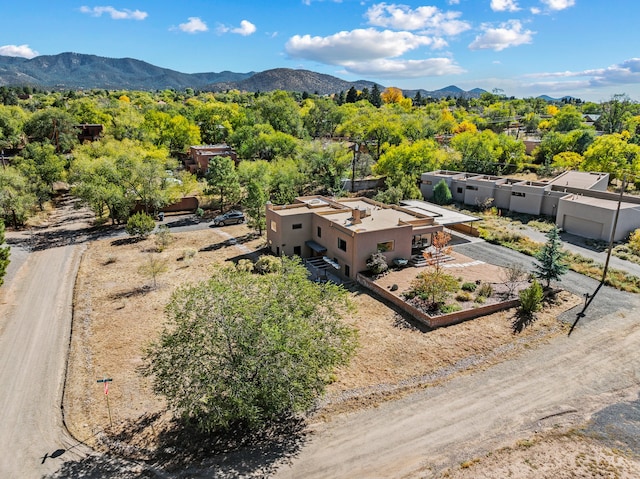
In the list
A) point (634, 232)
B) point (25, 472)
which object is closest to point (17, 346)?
point (25, 472)

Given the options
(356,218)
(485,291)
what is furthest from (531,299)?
(356,218)

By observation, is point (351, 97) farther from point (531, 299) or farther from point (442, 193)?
point (531, 299)

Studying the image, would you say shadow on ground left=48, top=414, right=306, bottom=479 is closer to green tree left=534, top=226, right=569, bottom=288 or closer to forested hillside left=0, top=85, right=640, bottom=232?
→ green tree left=534, top=226, right=569, bottom=288

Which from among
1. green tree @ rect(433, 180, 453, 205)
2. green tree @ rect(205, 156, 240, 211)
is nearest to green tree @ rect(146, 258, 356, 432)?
green tree @ rect(205, 156, 240, 211)

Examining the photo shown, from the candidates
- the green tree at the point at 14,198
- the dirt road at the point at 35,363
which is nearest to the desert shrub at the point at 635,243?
the dirt road at the point at 35,363

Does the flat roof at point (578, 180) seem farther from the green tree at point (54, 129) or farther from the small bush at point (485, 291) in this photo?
the green tree at point (54, 129)

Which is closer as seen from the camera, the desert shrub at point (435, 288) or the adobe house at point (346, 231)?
the desert shrub at point (435, 288)
